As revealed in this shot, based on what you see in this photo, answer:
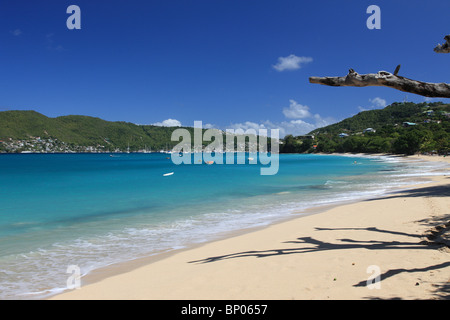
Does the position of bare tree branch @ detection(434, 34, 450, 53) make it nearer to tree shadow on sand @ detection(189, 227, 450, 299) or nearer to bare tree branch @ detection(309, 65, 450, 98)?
bare tree branch @ detection(309, 65, 450, 98)

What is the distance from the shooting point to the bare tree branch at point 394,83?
5.00 metres

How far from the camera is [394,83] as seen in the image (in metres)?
5.14

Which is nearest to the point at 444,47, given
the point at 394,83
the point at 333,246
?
the point at 394,83

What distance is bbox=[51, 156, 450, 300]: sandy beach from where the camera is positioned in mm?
4679

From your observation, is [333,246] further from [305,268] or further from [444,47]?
[444,47]

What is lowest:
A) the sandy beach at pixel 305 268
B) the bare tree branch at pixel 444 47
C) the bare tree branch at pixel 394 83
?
the sandy beach at pixel 305 268

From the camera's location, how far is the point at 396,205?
12.7 metres

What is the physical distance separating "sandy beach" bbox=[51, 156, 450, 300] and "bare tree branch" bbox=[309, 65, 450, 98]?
2.93 meters

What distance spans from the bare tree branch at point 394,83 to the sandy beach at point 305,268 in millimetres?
2925

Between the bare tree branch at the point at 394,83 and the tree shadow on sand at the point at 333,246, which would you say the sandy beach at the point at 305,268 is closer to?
the tree shadow on sand at the point at 333,246

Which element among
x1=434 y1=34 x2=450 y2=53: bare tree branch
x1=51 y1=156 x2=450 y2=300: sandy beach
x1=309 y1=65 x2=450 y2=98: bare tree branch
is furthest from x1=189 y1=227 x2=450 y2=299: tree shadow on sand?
x1=434 y1=34 x2=450 y2=53: bare tree branch

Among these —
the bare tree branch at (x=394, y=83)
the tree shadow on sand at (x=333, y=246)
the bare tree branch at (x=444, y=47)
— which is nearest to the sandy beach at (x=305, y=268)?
the tree shadow on sand at (x=333, y=246)
